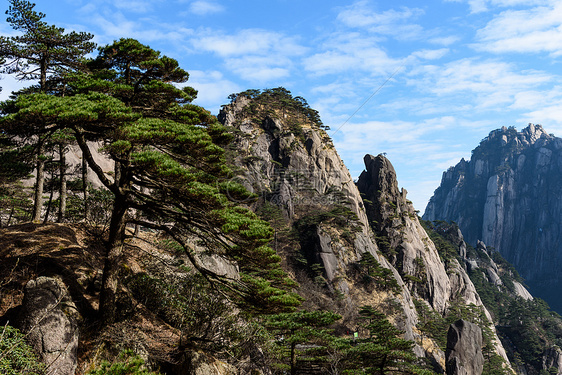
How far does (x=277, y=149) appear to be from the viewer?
59.0 metres

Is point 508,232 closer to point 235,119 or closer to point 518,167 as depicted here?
point 518,167

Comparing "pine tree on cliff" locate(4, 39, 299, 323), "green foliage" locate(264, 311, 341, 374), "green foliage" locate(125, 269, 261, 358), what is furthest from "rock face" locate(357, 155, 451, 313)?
Answer: "pine tree on cliff" locate(4, 39, 299, 323)

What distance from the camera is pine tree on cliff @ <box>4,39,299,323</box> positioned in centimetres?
726

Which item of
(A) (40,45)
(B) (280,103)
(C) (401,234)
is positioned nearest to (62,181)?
(A) (40,45)

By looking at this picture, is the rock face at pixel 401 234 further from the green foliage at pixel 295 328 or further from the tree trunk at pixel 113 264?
the tree trunk at pixel 113 264

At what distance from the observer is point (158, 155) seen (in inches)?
289

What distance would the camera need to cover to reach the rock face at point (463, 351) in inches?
1430

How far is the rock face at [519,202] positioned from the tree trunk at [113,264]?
140668mm

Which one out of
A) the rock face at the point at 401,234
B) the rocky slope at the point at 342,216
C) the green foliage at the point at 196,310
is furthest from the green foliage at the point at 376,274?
the green foliage at the point at 196,310

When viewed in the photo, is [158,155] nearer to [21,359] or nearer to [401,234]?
[21,359]

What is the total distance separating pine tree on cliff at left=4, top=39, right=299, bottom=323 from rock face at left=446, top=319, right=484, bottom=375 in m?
33.9

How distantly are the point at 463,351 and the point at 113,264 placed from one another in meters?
38.7

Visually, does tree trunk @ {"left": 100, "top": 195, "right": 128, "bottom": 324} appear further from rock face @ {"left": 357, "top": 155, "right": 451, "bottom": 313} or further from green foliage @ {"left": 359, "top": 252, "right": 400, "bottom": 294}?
rock face @ {"left": 357, "top": 155, "right": 451, "bottom": 313}

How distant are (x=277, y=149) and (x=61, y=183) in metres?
44.6
